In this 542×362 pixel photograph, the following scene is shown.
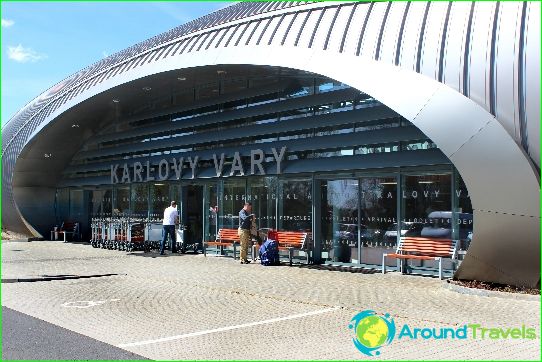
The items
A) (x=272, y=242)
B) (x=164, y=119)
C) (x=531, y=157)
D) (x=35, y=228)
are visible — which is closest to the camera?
(x=531, y=157)

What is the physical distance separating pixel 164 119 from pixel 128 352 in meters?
15.8

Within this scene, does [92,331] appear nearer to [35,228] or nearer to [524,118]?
[524,118]

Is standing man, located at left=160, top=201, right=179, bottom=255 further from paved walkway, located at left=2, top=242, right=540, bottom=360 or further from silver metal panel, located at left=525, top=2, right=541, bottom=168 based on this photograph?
silver metal panel, located at left=525, top=2, right=541, bottom=168

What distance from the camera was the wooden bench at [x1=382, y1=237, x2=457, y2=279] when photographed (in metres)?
12.1

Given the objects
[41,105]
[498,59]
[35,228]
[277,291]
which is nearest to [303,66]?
[498,59]

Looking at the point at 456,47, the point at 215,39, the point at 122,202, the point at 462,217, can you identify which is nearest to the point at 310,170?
the point at 462,217

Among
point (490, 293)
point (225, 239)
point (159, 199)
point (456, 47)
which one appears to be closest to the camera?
point (490, 293)

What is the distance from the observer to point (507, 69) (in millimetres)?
10234

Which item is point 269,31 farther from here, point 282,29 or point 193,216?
point 193,216

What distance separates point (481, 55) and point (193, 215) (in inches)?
473

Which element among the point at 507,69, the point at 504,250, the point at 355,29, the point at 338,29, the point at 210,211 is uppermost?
the point at 338,29

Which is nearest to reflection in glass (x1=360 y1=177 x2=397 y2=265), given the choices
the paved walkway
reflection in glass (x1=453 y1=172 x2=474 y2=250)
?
the paved walkway

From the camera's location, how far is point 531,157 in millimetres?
9914

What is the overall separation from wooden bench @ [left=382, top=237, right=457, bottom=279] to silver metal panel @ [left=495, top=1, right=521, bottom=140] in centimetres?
303
